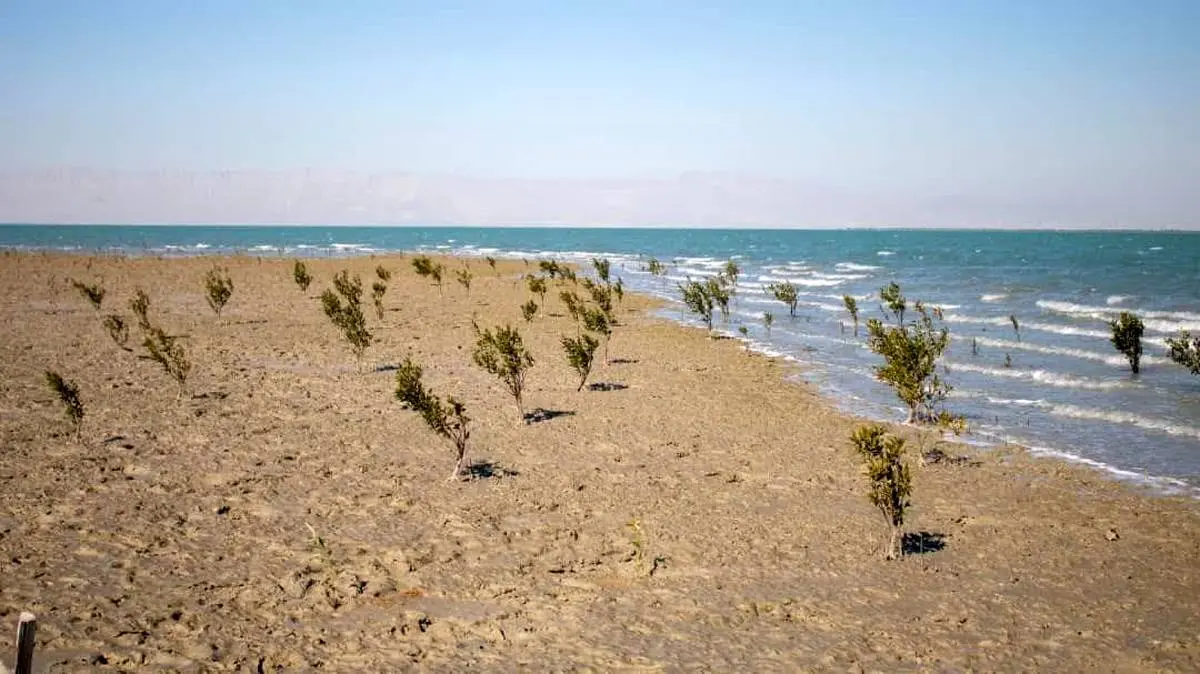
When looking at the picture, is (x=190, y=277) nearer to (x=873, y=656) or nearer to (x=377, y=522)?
(x=377, y=522)

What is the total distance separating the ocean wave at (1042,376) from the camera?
865 inches

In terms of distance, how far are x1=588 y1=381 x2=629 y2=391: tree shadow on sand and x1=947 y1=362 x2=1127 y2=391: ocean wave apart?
11359 mm

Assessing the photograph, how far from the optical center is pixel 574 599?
886 centimetres

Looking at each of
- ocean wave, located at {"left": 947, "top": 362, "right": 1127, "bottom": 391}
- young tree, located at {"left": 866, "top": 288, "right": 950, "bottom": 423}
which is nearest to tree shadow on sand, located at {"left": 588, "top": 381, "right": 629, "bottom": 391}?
young tree, located at {"left": 866, "top": 288, "right": 950, "bottom": 423}

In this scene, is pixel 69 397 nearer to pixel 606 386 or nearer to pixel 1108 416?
pixel 606 386

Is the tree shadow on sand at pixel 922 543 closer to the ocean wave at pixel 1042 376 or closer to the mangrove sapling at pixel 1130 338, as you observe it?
the ocean wave at pixel 1042 376

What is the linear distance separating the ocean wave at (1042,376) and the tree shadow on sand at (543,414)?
13.9 meters

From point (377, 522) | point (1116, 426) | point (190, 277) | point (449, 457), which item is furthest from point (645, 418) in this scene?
point (190, 277)

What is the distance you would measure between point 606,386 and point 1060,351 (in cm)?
1834

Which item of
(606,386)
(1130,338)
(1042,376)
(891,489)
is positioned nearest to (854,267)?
(1130,338)

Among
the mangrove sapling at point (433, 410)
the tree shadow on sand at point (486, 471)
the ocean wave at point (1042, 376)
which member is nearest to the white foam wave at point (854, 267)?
the ocean wave at point (1042, 376)

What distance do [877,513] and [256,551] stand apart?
29.1 ft

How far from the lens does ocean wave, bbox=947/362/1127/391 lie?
21969mm

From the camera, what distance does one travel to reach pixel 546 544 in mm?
10414
